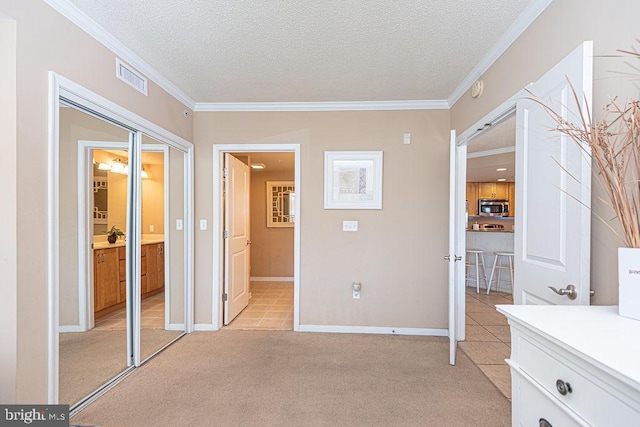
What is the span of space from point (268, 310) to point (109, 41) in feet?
11.1

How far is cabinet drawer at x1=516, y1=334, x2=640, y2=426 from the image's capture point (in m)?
0.71

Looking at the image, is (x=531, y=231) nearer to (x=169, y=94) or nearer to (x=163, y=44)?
(x=163, y=44)

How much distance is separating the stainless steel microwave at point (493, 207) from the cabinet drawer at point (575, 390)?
28.0ft

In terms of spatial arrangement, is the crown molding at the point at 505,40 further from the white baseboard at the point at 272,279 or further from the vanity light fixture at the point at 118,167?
the white baseboard at the point at 272,279

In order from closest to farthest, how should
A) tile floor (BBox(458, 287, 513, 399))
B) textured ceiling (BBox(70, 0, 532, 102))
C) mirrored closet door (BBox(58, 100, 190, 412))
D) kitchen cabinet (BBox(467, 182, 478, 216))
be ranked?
textured ceiling (BBox(70, 0, 532, 102))
mirrored closet door (BBox(58, 100, 190, 412))
tile floor (BBox(458, 287, 513, 399))
kitchen cabinet (BBox(467, 182, 478, 216))

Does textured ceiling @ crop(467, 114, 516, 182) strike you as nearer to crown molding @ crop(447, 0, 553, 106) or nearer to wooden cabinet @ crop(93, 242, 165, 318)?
crown molding @ crop(447, 0, 553, 106)

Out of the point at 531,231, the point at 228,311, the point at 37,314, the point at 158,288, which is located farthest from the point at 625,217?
the point at 228,311

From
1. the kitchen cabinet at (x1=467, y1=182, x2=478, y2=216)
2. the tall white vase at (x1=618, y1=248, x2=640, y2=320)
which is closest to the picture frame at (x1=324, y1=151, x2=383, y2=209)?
the tall white vase at (x1=618, y1=248, x2=640, y2=320)

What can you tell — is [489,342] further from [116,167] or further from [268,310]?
[116,167]

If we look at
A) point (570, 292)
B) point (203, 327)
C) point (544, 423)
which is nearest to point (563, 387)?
point (544, 423)

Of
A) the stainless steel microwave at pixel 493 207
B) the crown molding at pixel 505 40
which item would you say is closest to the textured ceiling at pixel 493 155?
the stainless steel microwave at pixel 493 207

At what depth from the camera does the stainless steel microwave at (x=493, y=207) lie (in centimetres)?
856

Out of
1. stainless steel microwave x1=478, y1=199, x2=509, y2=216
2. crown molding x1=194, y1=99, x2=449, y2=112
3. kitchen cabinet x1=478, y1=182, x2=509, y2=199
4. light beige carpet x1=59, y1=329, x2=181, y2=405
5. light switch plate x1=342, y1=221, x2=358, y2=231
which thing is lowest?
light beige carpet x1=59, y1=329, x2=181, y2=405

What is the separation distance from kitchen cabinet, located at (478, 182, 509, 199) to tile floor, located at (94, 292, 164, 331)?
872 cm
